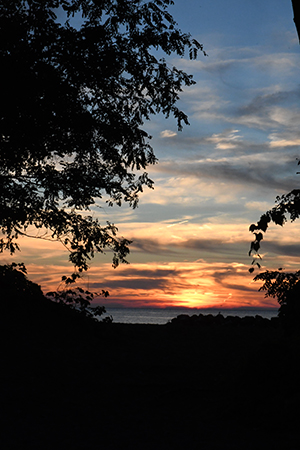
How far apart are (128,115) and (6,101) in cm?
325

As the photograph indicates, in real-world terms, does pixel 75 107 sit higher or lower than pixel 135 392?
higher

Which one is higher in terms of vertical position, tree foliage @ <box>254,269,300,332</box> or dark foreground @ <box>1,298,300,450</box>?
tree foliage @ <box>254,269,300,332</box>

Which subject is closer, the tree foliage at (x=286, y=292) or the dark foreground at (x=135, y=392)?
the dark foreground at (x=135, y=392)

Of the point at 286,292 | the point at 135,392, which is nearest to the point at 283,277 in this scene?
the point at 286,292

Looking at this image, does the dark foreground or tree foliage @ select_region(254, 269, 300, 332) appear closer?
the dark foreground

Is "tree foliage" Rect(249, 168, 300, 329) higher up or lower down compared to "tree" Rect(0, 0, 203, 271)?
lower down

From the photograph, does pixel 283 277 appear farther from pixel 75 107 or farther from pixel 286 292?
pixel 75 107

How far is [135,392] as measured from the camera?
7.82 metres

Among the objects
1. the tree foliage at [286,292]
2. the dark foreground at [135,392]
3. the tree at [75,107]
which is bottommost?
the dark foreground at [135,392]

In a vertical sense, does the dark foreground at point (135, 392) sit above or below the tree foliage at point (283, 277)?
below

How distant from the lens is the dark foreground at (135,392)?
5504 mm

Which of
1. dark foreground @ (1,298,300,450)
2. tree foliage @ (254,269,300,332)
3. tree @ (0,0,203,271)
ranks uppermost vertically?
tree @ (0,0,203,271)

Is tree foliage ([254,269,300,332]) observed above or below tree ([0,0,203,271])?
below

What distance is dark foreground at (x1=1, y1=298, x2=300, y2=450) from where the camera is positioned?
5504mm
